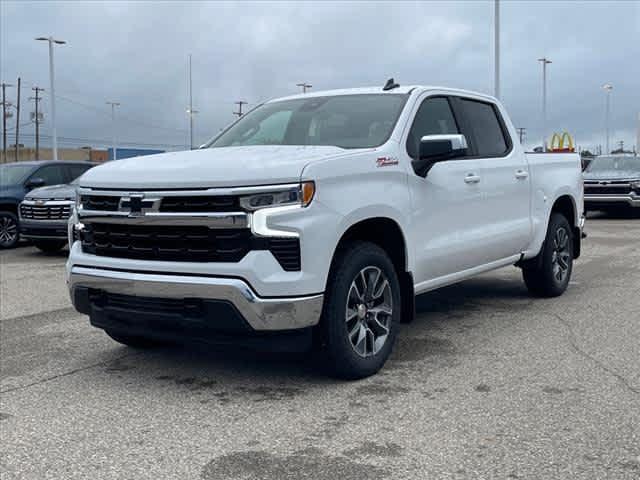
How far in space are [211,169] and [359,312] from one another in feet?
4.22

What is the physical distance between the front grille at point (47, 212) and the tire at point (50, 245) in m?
0.46

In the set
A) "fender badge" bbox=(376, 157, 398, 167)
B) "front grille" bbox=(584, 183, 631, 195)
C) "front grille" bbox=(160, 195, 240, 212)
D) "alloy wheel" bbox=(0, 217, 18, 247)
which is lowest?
"alloy wheel" bbox=(0, 217, 18, 247)

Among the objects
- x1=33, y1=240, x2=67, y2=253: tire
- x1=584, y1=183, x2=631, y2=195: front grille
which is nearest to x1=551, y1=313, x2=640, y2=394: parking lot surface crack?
x1=33, y1=240, x2=67, y2=253: tire

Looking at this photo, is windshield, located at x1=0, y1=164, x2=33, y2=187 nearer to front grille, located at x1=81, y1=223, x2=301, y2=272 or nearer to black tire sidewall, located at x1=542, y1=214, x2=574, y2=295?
black tire sidewall, located at x1=542, y1=214, x2=574, y2=295

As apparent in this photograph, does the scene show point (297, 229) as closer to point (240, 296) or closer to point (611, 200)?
point (240, 296)

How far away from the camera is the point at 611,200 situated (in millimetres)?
19500

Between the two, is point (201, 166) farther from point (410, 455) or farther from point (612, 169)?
point (612, 169)

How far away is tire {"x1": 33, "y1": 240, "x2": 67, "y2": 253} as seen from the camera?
1336cm

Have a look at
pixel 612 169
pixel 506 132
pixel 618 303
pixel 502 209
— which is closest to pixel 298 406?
pixel 502 209

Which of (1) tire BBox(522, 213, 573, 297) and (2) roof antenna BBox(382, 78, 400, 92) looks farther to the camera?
(1) tire BBox(522, 213, 573, 297)

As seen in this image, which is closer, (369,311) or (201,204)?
(201,204)

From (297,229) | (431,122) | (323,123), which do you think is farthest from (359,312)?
(431,122)

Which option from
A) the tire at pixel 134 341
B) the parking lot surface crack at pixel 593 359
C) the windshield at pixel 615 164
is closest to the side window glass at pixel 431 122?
the parking lot surface crack at pixel 593 359

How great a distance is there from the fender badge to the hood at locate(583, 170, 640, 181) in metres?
15.8
